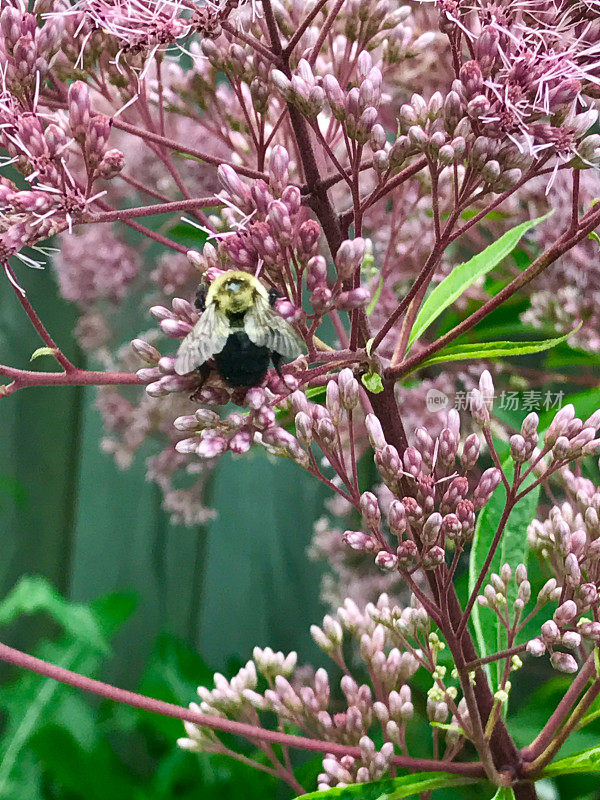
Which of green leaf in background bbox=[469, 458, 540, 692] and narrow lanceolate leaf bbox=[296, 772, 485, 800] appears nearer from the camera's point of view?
narrow lanceolate leaf bbox=[296, 772, 485, 800]

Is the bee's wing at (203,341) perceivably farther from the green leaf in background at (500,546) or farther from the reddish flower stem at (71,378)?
the green leaf in background at (500,546)

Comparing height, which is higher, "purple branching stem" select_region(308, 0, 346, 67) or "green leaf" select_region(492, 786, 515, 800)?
"purple branching stem" select_region(308, 0, 346, 67)

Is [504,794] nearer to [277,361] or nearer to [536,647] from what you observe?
[536,647]

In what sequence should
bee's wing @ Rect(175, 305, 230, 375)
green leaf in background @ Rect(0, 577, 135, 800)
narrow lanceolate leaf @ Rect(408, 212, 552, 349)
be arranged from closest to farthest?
bee's wing @ Rect(175, 305, 230, 375)
narrow lanceolate leaf @ Rect(408, 212, 552, 349)
green leaf in background @ Rect(0, 577, 135, 800)

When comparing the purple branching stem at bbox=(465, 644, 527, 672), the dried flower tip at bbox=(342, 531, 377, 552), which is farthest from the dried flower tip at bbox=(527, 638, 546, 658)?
the dried flower tip at bbox=(342, 531, 377, 552)

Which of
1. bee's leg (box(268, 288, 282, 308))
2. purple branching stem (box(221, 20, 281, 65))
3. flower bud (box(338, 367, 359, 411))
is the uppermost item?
purple branching stem (box(221, 20, 281, 65))

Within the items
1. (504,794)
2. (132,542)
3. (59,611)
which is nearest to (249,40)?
(504,794)

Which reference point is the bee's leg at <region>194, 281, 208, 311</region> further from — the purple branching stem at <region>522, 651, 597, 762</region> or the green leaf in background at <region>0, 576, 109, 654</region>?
the green leaf in background at <region>0, 576, 109, 654</region>

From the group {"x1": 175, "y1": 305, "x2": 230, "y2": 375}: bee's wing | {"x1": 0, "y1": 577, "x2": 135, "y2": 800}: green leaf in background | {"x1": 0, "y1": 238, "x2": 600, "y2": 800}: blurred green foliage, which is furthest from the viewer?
{"x1": 0, "y1": 238, "x2": 600, "y2": 800}: blurred green foliage
